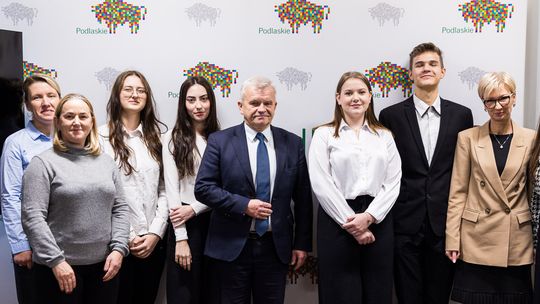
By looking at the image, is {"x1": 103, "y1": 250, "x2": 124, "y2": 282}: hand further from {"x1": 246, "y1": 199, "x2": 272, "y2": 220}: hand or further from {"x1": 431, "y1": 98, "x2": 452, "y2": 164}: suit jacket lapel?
{"x1": 431, "y1": 98, "x2": 452, "y2": 164}: suit jacket lapel

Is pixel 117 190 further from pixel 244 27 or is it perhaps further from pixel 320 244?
pixel 244 27

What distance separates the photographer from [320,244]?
2412mm

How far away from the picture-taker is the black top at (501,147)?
2355mm

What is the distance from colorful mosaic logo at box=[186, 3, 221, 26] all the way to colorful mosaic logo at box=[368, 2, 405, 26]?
1030 mm

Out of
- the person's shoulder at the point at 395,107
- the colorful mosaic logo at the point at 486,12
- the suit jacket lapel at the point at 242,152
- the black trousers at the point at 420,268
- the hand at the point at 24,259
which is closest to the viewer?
the hand at the point at 24,259

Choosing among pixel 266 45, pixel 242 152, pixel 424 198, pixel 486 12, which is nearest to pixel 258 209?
pixel 242 152

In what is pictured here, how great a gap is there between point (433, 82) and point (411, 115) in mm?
251

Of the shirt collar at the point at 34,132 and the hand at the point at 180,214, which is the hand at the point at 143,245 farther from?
the shirt collar at the point at 34,132

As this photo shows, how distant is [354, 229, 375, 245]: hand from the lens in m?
2.31

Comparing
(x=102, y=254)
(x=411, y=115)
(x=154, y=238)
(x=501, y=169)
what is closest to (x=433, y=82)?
(x=411, y=115)

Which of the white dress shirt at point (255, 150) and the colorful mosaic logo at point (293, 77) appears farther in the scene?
the colorful mosaic logo at point (293, 77)

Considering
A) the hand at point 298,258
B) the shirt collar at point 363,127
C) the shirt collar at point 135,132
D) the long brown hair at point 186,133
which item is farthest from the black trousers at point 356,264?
the shirt collar at point 135,132

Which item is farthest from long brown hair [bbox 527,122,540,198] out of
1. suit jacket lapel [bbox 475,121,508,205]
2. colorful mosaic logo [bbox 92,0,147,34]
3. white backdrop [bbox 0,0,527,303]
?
colorful mosaic logo [bbox 92,0,147,34]

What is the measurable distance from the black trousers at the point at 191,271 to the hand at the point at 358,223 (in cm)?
83
